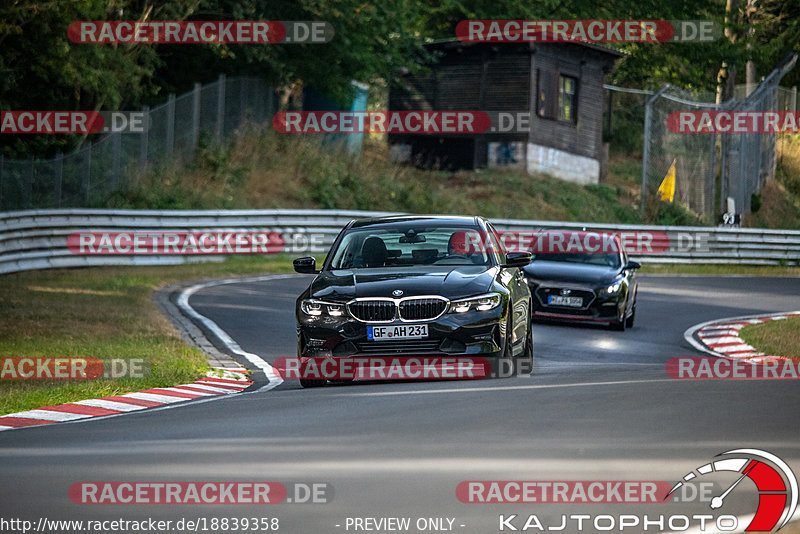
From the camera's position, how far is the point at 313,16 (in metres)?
38.9

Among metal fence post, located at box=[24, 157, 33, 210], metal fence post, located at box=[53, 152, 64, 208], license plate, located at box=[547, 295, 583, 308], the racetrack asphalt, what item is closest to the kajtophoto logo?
the racetrack asphalt

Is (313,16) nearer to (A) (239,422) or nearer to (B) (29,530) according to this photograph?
(A) (239,422)

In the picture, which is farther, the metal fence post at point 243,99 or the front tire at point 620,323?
the metal fence post at point 243,99

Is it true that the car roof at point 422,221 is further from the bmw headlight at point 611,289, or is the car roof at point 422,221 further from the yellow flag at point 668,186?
the yellow flag at point 668,186

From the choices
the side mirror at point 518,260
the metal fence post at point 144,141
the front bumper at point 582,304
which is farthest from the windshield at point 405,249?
the metal fence post at point 144,141

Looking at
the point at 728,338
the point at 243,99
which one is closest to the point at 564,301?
the point at 728,338

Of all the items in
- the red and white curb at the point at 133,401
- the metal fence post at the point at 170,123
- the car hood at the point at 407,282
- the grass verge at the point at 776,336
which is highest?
the metal fence post at the point at 170,123

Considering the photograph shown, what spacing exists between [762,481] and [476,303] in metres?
5.54

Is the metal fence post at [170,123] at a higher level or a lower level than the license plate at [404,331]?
higher

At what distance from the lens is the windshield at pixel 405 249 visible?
12562mm

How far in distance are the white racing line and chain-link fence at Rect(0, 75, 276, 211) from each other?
208 inches

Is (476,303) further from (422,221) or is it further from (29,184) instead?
(29,184)

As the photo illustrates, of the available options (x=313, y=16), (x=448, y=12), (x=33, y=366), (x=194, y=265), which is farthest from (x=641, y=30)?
(x=33, y=366)

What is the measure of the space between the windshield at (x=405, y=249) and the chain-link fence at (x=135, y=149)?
16363 millimetres
